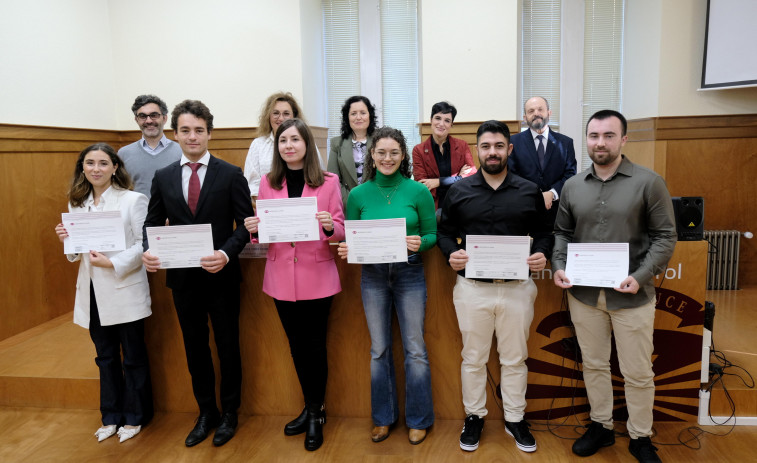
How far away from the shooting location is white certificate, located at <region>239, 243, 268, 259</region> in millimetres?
2854

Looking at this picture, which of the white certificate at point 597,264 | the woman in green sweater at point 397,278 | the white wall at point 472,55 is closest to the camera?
the white certificate at point 597,264

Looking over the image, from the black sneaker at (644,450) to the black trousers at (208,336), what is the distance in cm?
202

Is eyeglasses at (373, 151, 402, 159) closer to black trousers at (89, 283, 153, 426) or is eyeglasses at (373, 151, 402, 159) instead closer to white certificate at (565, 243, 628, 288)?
white certificate at (565, 243, 628, 288)

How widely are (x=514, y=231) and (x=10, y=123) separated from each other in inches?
150

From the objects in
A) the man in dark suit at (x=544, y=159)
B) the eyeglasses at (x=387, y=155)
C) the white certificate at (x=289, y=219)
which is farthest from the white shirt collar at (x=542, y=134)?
the white certificate at (x=289, y=219)

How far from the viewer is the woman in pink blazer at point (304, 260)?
244cm

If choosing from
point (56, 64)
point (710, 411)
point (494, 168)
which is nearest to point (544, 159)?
point (494, 168)

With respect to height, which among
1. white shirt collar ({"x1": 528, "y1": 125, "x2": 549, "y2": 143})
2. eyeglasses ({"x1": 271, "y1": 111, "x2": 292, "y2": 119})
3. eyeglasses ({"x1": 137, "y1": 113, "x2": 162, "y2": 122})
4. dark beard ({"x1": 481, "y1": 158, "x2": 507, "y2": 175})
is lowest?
dark beard ({"x1": 481, "y1": 158, "x2": 507, "y2": 175})

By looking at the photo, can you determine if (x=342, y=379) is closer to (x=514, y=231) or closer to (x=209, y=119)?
(x=514, y=231)

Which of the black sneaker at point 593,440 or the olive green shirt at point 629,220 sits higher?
the olive green shirt at point 629,220

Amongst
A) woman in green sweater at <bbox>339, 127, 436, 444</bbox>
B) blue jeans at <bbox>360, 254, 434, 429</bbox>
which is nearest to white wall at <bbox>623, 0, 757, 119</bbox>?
woman in green sweater at <bbox>339, 127, 436, 444</bbox>

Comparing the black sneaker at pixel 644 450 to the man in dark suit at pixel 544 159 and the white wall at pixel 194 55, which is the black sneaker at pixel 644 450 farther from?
the white wall at pixel 194 55

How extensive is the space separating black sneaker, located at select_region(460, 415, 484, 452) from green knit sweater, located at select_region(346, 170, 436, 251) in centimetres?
93

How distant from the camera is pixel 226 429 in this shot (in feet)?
8.78
